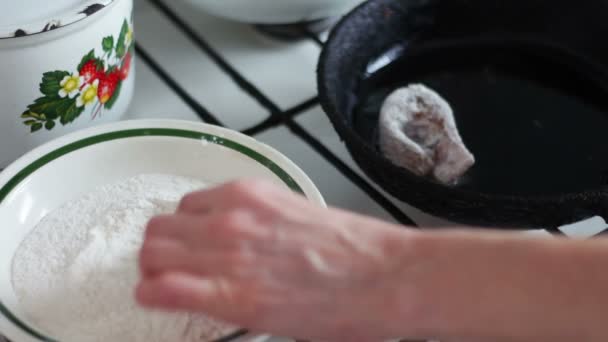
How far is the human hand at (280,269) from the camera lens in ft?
1.15

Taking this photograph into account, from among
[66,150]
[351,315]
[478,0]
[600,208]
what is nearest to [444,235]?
[351,315]

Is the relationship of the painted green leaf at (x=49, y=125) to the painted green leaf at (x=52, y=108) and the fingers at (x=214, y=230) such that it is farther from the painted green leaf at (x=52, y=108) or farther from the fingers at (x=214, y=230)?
the fingers at (x=214, y=230)

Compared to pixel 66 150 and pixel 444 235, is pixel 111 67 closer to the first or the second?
pixel 66 150

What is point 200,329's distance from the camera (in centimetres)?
43

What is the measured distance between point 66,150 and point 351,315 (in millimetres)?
258

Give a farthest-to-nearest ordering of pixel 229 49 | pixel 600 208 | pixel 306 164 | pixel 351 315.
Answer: pixel 229 49 < pixel 306 164 < pixel 600 208 < pixel 351 315

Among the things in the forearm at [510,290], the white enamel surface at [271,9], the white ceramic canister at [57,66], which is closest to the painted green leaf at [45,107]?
the white ceramic canister at [57,66]

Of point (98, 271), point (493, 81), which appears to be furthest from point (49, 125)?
point (493, 81)

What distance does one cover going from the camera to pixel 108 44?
1.80ft

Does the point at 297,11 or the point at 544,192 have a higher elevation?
the point at 297,11

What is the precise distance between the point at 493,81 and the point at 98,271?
39 cm

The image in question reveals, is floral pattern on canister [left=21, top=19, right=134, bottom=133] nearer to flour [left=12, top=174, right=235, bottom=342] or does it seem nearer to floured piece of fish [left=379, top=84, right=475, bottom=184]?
flour [left=12, top=174, right=235, bottom=342]

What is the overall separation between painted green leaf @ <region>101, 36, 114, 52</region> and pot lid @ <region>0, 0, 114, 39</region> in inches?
1.4

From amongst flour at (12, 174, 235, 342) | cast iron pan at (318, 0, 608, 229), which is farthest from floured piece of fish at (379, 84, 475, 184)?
flour at (12, 174, 235, 342)
